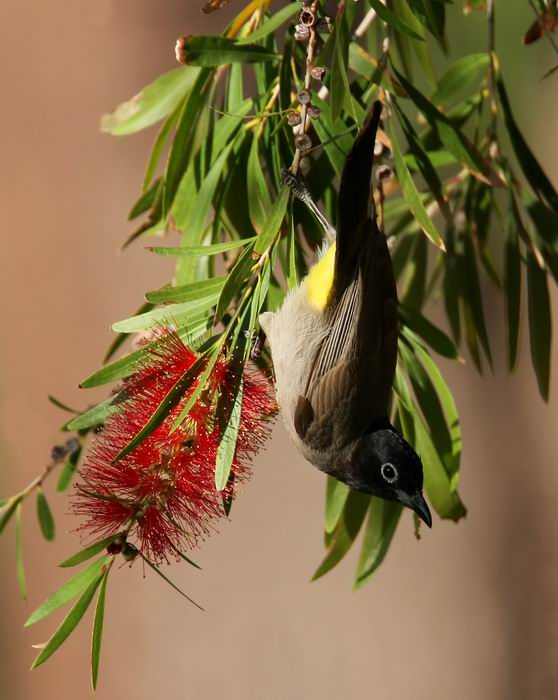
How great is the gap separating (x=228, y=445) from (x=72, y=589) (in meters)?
0.28

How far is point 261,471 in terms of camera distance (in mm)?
3814

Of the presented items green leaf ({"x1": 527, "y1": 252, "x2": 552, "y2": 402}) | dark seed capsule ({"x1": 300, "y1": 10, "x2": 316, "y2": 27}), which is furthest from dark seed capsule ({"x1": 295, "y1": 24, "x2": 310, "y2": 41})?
green leaf ({"x1": 527, "y1": 252, "x2": 552, "y2": 402})

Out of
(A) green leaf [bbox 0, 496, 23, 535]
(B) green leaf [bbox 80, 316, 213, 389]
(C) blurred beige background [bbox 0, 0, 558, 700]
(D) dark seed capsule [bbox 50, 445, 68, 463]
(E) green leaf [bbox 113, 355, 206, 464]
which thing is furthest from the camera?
(C) blurred beige background [bbox 0, 0, 558, 700]

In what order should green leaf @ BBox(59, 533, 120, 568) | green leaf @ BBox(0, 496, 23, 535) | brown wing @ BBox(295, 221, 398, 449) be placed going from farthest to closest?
green leaf @ BBox(0, 496, 23, 535)
brown wing @ BBox(295, 221, 398, 449)
green leaf @ BBox(59, 533, 120, 568)

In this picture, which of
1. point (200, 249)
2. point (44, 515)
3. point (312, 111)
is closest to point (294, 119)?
point (312, 111)

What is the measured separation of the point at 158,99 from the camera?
1.76 metres

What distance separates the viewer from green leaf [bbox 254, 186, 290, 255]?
1.28 meters

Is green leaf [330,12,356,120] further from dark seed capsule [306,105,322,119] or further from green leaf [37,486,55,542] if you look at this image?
green leaf [37,486,55,542]

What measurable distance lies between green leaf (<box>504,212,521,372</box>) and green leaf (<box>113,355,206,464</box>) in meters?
0.72

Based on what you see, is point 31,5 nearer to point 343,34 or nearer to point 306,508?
point 306,508

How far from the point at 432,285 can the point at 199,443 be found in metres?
1.01

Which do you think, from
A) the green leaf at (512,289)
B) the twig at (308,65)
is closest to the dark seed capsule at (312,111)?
the twig at (308,65)

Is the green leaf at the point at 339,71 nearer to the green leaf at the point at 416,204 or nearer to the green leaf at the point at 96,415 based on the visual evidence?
the green leaf at the point at 416,204

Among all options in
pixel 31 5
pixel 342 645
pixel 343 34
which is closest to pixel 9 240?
pixel 31 5
